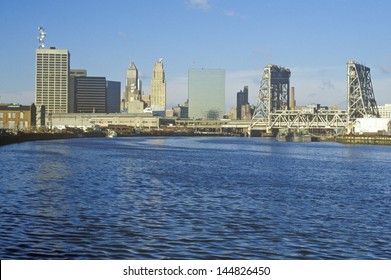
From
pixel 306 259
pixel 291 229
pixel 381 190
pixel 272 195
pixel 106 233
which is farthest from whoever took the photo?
pixel 381 190

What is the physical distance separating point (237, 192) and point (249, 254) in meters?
16.4

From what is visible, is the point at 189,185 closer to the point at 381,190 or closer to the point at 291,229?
the point at 381,190

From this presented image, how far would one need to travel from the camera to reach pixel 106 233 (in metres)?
21.5

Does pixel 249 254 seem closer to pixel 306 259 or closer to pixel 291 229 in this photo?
pixel 306 259

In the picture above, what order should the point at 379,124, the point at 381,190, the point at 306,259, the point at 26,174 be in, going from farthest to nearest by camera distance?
1. the point at 379,124
2. the point at 26,174
3. the point at 381,190
4. the point at 306,259

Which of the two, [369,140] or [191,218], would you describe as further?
[369,140]

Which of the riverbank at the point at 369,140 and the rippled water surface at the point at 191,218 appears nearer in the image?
the rippled water surface at the point at 191,218

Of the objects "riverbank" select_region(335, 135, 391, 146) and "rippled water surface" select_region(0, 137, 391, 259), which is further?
"riverbank" select_region(335, 135, 391, 146)

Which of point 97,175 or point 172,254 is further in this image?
point 97,175

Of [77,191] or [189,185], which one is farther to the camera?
[189,185]
